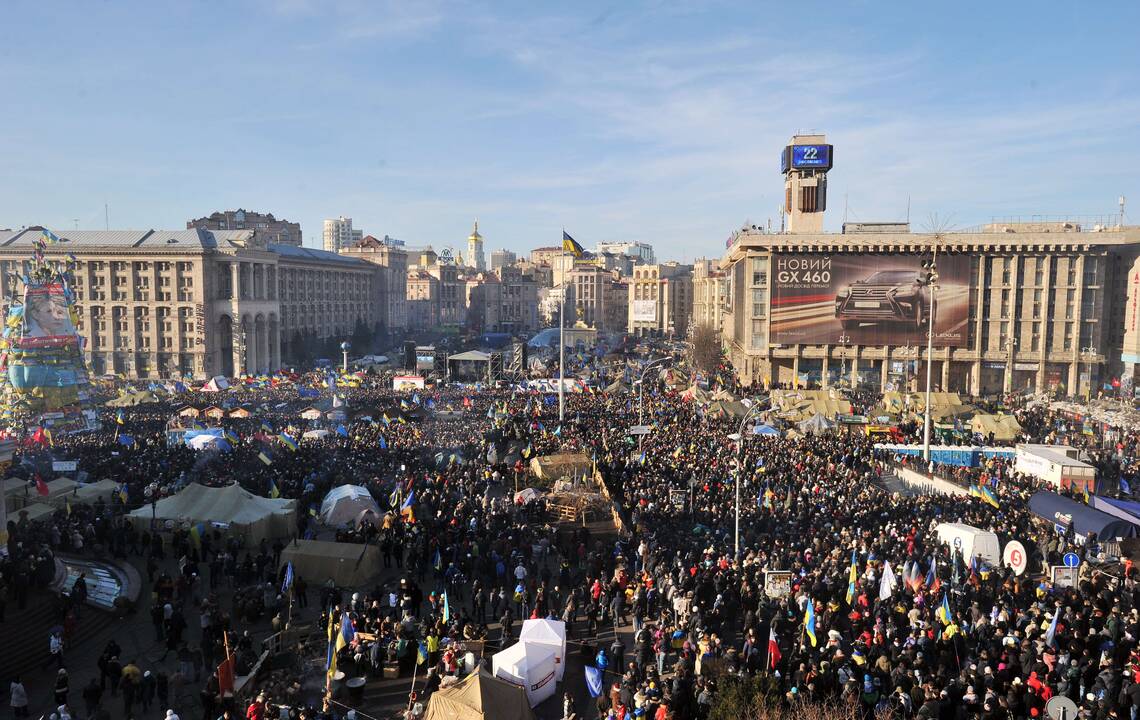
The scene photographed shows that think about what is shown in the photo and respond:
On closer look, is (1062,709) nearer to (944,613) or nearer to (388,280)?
(944,613)

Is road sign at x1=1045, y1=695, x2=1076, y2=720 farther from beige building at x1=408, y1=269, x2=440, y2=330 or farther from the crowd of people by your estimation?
beige building at x1=408, y1=269, x2=440, y2=330

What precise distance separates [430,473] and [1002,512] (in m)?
16.4

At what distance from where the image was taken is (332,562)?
687 inches

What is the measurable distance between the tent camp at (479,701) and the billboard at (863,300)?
4647cm

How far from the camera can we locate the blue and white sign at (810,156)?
61906 mm

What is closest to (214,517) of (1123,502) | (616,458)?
(616,458)

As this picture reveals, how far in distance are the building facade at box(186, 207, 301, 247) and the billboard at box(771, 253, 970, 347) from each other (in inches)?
2522

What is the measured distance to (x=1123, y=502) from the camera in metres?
19.0

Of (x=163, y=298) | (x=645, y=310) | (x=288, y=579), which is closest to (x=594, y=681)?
(x=288, y=579)

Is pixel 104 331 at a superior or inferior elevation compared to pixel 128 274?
inferior

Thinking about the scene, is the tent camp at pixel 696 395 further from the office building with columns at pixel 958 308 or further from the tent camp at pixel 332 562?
the tent camp at pixel 332 562

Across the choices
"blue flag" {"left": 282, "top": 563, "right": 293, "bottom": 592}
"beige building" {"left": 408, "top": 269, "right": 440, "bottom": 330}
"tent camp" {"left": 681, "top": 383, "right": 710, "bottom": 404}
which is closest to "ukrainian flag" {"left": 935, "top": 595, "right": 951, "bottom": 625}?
"blue flag" {"left": 282, "top": 563, "right": 293, "bottom": 592}

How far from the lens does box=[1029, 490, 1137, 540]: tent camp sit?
1733 cm

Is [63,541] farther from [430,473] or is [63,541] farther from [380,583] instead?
[430,473]
